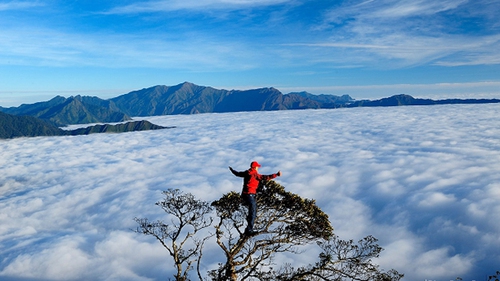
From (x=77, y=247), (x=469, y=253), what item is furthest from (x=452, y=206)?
(x=77, y=247)

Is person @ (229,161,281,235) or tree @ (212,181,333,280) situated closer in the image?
person @ (229,161,281,235)

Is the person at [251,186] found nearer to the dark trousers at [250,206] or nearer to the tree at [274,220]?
the dark trousers at [250,206]

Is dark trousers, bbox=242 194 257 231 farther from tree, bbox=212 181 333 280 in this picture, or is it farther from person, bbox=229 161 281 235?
tree, bbox=212 181 333 280

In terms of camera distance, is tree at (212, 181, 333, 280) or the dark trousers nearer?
→ the dark trousers

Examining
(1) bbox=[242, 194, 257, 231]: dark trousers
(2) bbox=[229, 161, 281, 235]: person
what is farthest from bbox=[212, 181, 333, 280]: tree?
(2) bbox=[229, 161, 281, 235]: person

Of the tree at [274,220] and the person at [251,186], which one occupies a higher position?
the person at [251,186]

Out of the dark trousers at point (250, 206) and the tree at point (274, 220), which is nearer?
the dark trousers at point (250, 206)

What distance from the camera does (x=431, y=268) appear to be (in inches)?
4390

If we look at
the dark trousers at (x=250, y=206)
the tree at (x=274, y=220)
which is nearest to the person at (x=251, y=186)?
the dark trousers at (x=250, y=206)

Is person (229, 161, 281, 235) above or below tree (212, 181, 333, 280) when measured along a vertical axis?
above

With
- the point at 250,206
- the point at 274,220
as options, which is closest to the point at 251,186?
the point at 250,206

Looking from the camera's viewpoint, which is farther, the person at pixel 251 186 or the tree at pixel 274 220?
the tree at pixel 274 220

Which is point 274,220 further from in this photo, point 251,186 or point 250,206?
point 251,186

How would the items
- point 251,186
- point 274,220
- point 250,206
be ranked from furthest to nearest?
point 274,220, point 250,206, point 251,186
